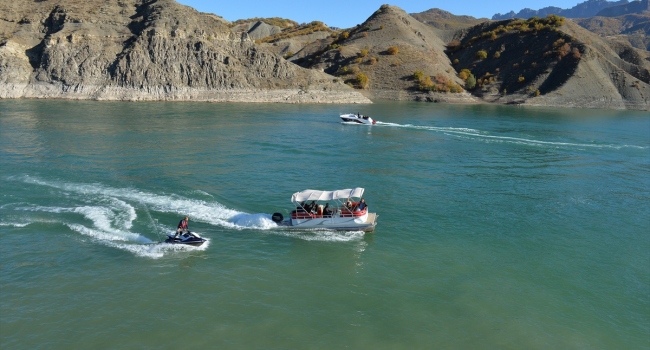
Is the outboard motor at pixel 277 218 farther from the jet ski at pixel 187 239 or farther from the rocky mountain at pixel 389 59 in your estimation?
the rocky mountain at pixel 389 59

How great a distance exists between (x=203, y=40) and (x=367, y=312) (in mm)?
102889

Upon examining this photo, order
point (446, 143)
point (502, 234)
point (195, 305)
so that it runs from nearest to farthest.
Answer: point (195, 305) < point (502, 234) < point (446, 143)

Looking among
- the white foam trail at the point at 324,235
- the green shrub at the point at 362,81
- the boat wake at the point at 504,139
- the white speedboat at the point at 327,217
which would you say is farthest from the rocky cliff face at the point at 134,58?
the white foam trail at the point at 324,235

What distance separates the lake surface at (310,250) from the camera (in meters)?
19.5

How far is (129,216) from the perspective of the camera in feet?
100

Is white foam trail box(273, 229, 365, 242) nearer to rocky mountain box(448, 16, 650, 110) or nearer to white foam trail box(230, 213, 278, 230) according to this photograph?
white foam trail box(230, 213, 278, 230)

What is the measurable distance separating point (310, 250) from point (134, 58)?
89.2 m

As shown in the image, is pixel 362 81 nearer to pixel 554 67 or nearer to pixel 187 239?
pixel 554 67

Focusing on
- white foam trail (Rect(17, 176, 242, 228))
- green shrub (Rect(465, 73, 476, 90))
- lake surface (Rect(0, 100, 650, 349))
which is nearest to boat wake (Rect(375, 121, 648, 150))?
lake surface (Rect(0, 100, 650, 349))

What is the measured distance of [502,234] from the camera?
100ft

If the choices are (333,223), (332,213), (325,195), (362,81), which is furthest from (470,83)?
(333,223)

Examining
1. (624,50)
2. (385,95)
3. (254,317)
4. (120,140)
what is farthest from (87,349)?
(624,50)

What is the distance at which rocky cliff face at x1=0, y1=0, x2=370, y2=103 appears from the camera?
97000 millimetres

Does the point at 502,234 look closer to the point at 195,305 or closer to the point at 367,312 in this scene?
the point at 367,312
